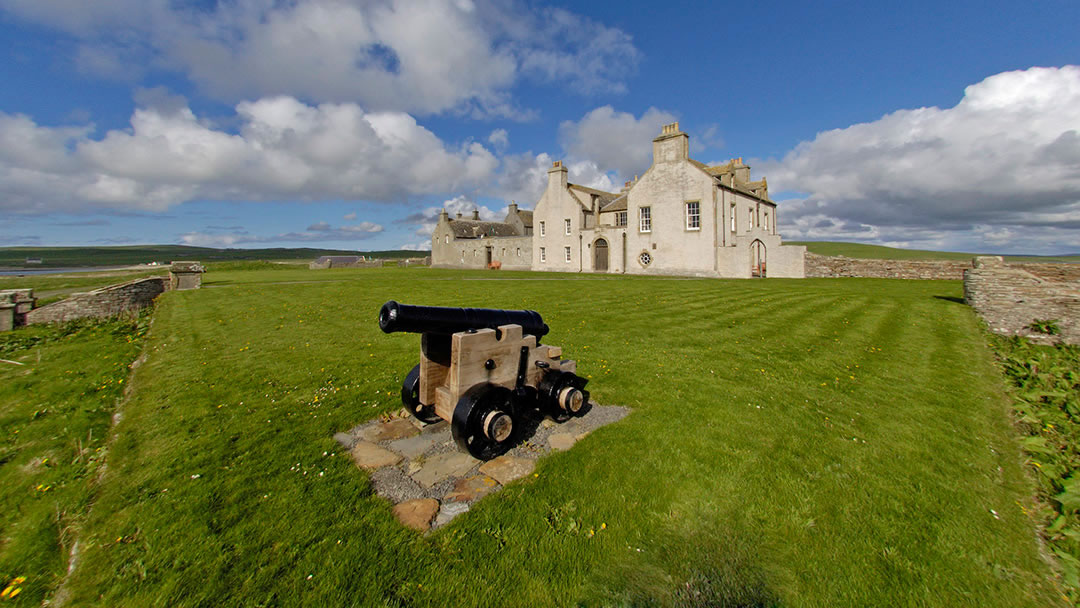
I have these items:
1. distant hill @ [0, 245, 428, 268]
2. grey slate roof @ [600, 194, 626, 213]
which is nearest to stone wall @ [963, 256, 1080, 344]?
grey slate roof @ [600, 194, 626, 213]

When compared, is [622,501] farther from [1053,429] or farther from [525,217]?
[525,217]

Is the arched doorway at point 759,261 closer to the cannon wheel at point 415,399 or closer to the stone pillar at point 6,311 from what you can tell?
the cannon wheel at point 415,399

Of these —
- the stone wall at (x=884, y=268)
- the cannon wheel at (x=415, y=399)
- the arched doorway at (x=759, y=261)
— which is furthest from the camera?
the arched doorway at (x=759, y=261)

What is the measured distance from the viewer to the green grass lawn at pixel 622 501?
9.26ft

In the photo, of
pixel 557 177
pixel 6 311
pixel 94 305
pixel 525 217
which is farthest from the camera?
pixel 525 217

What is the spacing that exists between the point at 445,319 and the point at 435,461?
58.2 inches

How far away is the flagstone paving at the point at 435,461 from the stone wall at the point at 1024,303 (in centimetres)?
1302

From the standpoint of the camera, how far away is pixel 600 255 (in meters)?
38.7

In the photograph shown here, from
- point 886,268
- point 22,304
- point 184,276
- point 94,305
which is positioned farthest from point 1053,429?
point 184,276

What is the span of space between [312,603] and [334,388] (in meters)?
4.26

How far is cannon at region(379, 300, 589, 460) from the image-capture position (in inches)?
166

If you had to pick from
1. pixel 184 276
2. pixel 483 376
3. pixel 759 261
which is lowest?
pixel 483 376

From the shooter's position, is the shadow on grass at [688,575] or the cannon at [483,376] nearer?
the shadow on grass at [688,575]

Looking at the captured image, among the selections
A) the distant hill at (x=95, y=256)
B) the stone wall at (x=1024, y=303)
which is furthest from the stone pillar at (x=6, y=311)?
the distant hill at (x=95, y=256)
